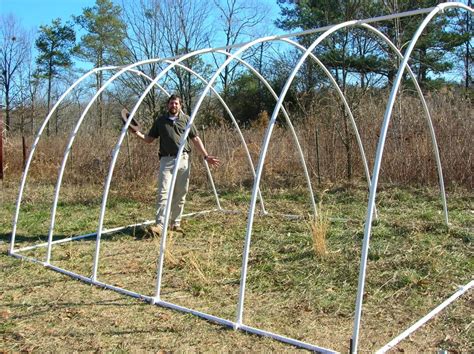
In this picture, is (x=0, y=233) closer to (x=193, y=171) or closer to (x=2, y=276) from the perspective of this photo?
(x=2, y=276)

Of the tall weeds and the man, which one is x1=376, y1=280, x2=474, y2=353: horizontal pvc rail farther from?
the tall weeds

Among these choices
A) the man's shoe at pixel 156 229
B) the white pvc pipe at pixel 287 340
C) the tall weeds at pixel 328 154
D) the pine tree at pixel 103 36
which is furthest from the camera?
the pine tree at pixel 103 36

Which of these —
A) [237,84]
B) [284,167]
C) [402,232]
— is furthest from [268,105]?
[402,232]

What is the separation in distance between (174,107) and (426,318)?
13.7 feet

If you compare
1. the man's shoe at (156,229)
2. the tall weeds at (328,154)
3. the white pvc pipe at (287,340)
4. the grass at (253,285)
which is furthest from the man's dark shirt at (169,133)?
the tall weeds at (328,154)

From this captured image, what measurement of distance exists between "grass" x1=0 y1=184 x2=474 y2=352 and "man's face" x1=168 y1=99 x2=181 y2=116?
1.75 meters

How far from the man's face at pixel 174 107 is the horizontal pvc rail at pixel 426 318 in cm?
410

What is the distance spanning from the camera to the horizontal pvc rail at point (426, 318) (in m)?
3.13

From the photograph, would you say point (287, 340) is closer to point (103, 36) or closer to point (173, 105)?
point (173, 105)

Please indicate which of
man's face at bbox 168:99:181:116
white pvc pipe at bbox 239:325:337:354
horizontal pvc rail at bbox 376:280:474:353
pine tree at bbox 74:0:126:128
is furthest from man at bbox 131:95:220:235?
pine tree at bbox 74:0:126:128

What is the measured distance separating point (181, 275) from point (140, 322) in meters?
1.19

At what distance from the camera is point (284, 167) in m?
11.8

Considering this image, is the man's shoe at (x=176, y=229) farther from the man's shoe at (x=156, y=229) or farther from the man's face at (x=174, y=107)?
the man's face at (x=174, y=107)

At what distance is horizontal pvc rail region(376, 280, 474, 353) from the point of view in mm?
3133
